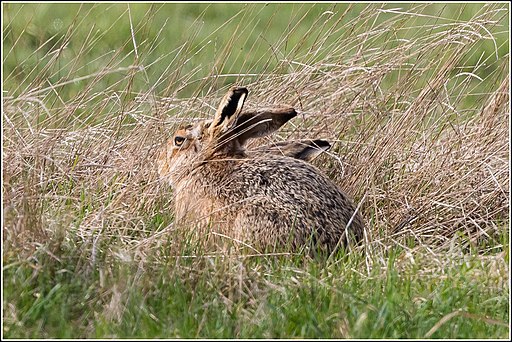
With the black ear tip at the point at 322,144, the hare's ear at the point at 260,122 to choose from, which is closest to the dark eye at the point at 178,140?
the hare's ear at the point at 260,122

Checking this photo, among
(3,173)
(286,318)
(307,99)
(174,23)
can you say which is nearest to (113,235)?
(3,173)

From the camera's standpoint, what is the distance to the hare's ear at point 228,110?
19.1 ft

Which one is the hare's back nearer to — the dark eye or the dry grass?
the dry grass

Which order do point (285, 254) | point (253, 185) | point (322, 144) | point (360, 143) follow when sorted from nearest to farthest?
1. point (285, 254)
2. point (253, 185)
3. point (322, 144)
4. point (360, 143)

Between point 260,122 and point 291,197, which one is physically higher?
point 260,122

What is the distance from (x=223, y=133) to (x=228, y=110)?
15 cm

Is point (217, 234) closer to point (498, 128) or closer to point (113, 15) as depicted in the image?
point (498, 128)

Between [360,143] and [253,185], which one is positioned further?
[360,143]

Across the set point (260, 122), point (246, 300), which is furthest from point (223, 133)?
point (246, 300)

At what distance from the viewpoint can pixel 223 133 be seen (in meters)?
6.05

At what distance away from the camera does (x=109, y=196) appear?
5.86 m

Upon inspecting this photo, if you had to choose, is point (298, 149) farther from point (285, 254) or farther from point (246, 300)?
point (246, 300)

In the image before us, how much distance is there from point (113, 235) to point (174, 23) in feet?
22.0

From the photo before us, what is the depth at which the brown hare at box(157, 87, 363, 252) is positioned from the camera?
214 inches
